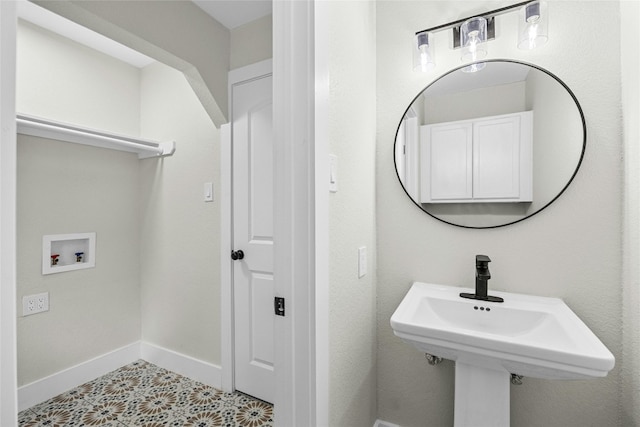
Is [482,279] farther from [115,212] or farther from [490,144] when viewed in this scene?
[115,212]

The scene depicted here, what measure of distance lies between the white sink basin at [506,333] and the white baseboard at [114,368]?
5.14ft

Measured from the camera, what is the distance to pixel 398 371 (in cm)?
152

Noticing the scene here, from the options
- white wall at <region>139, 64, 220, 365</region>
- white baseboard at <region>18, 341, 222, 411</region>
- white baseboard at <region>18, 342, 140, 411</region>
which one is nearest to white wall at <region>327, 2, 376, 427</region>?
white wall at <region>139, 64, 220, 365</region>

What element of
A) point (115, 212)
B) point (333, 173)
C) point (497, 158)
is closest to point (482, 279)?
point (497, 158)

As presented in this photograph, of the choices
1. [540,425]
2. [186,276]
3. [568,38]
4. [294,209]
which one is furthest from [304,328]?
[186,276]

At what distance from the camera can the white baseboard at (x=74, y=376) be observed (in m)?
1.89

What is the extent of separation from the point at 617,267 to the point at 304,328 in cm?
118

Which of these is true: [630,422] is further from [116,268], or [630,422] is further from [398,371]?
[116,268]

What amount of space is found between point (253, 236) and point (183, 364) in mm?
1140

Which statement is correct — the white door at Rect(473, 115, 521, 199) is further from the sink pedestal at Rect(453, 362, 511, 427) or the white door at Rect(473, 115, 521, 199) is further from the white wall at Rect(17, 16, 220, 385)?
the white wall at Rect(17, 16, 220, 385)

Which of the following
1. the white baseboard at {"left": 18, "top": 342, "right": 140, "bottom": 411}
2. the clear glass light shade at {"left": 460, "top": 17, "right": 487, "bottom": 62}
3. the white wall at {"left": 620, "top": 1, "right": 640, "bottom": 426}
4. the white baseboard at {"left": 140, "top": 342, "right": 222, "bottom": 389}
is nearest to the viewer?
the white wall at {"left": 620, "top": 1, "right": 640, "bottom": 426}

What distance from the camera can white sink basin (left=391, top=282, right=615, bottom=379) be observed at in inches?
33.3

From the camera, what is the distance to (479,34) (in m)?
1.27

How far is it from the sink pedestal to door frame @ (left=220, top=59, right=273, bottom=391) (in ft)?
4.66
